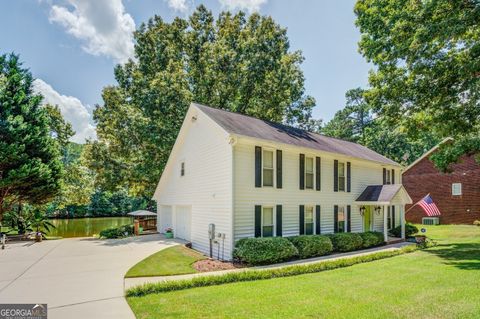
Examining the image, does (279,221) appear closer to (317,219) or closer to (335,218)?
(317,219)

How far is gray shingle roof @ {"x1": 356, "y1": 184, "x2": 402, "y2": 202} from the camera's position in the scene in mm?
16950

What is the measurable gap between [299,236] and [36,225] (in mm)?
17549

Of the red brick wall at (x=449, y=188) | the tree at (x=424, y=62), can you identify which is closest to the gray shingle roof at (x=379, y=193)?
the tree at (x=424, y=62)

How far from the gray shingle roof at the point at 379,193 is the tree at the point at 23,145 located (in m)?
19.6

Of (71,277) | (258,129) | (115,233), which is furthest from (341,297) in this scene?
(115,233)

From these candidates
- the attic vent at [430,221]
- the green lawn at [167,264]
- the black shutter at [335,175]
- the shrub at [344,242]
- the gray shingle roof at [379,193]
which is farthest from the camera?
the attic vent at [430,221]

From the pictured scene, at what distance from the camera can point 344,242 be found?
14602 mm

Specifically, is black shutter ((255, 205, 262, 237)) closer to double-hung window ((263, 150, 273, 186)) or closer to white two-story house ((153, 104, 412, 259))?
white two-story house ((153, 104, 412, 259))

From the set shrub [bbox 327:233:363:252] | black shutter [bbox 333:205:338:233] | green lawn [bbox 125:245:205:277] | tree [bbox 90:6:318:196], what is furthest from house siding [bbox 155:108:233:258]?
black shutter [bbox 333:205:338:233]

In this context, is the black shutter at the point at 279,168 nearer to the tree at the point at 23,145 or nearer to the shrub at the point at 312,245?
the shrub at the point at 312,245

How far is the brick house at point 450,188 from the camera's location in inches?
989

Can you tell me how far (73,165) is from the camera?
31.2 m

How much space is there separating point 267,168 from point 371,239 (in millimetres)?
7375

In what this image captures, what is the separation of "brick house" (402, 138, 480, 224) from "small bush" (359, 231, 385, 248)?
1129cm
